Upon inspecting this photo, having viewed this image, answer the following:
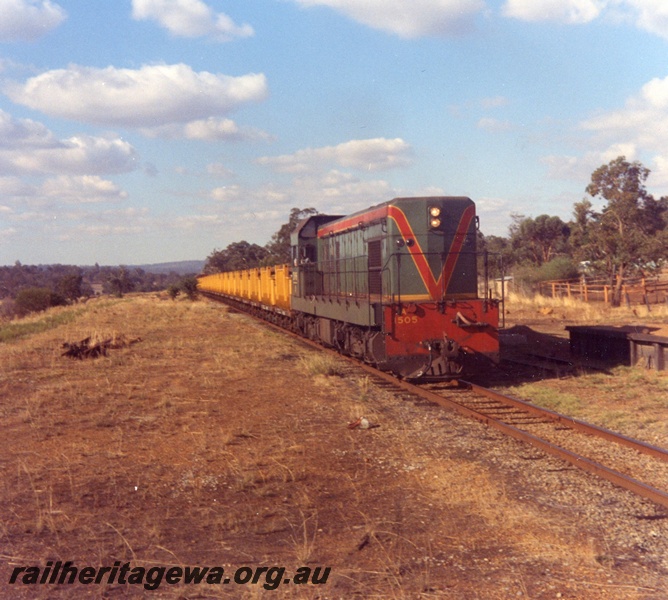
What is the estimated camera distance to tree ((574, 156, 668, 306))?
30469 millimetres

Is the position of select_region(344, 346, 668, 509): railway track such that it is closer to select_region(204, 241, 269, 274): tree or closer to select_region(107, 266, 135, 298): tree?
select_region(204, 241, 269, 274): tree

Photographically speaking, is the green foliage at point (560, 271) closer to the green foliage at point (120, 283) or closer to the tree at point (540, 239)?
A: the tree at point (540, 239)

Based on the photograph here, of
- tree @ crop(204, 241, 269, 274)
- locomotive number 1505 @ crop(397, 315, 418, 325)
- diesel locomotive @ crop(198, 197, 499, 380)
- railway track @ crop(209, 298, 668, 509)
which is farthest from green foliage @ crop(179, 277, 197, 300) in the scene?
railway track @ crop(209, 298, 668, 509)

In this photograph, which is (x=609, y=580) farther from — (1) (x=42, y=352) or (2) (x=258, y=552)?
(1) (x=42, y=352)

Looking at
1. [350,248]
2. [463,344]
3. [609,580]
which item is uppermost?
[350,248]

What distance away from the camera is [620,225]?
3153 cm

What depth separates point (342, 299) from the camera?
1402 cm

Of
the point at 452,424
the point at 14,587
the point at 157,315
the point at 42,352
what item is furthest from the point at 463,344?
the point at 157,315

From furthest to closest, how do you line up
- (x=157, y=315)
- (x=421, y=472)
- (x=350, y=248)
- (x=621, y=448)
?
(x=157, y=315)
(x=350, y=248)
(x=621, y=448)
(x=421, y=472)

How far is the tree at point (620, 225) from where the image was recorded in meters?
30.5

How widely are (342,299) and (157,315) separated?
65.9 feet

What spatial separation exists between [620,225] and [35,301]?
167ft

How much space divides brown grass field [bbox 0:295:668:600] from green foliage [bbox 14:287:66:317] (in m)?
53.9

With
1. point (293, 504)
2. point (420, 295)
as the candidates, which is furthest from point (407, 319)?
point (293, 504)
